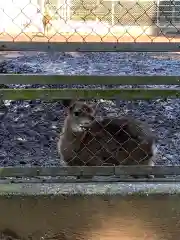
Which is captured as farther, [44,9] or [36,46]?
[44,9]

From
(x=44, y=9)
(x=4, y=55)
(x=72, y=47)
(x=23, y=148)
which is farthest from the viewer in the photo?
(x=44, y=9)

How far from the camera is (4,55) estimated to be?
30.1 ft

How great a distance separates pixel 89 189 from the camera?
9.38 feet

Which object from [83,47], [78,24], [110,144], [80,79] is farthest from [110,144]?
[78,24]

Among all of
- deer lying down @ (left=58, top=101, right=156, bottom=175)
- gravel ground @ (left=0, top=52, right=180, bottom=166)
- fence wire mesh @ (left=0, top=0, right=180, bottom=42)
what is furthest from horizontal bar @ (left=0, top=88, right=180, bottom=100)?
fence wire mesh @ (left=0, top=0, right=180, bottom=42)

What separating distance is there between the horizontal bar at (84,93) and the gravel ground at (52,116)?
1.77m

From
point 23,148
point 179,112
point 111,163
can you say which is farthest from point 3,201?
point 179,112

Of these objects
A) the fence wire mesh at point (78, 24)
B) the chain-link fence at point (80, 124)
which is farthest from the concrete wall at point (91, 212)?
the fence wire mesh at point (78, 24)

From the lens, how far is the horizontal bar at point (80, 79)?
2777 millimetres

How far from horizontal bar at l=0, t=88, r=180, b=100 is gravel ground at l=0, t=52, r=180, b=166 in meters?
1.77

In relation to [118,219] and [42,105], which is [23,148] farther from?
[118,219]

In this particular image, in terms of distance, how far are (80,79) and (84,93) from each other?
0.26 ft

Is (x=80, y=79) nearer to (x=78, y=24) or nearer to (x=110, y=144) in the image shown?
(x=110, y=144)

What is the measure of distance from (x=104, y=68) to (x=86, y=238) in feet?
17.0
